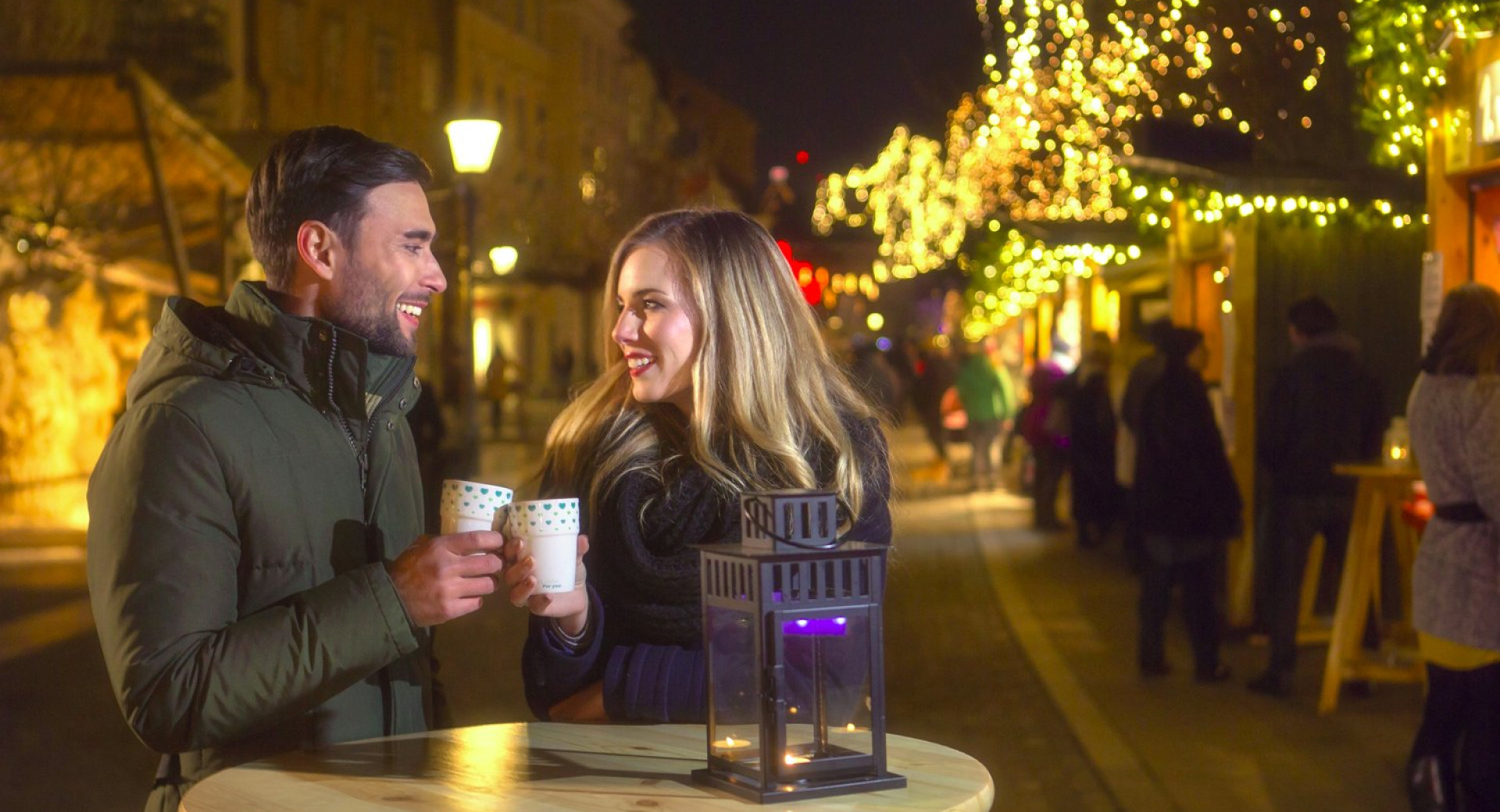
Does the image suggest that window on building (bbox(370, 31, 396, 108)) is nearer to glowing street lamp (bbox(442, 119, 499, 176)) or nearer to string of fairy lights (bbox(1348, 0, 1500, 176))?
glowing street lamp (bbox(442, 119, 499, 176))

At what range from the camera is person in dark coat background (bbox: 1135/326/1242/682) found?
9.87m

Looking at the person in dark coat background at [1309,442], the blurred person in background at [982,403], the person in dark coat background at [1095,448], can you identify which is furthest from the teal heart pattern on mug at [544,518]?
the blurred person in background at [982,403]

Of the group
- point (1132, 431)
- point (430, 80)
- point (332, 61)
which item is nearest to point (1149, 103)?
point (1132, 431)

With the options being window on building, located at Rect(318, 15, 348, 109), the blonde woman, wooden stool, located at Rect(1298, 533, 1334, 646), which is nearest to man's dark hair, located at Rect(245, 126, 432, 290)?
the blonde woman

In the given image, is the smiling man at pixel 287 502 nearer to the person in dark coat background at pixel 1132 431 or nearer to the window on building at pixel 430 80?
the person in dark coat background at pixel 1132 431

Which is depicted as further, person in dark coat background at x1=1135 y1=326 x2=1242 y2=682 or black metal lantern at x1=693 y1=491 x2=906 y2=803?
person in dark coat background at x1=1135 y1=326 x2=1242 y2=682

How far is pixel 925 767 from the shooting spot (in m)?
2.86

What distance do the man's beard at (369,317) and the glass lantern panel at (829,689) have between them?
915mm

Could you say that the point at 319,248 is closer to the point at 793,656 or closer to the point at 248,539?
the point at 248,539

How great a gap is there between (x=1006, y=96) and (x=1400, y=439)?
14.2 metres

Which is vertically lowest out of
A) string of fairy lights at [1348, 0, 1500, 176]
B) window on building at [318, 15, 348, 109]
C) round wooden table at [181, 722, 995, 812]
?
round wooden table at [181, 722, 995, 812]

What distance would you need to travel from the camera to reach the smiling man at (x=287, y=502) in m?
2.68

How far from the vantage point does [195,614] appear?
8.79 ft

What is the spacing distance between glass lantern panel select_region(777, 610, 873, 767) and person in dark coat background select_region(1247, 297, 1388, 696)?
7.04 meters
